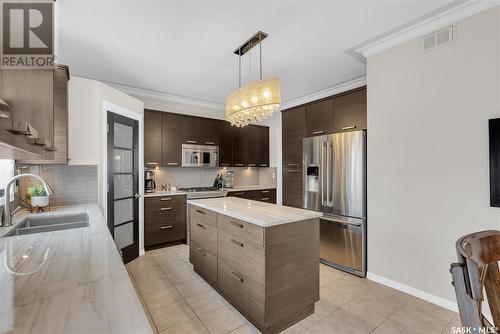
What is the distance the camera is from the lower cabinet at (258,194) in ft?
14.8

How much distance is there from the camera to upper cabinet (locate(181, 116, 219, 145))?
4.27m

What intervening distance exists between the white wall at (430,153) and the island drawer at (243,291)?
161 centimetres

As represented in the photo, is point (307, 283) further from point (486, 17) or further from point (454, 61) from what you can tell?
point (486, 17)

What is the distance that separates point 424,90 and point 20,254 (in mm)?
3269

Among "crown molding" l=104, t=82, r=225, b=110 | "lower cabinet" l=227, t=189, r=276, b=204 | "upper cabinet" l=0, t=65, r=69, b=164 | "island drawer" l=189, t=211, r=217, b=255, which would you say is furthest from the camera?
"lower cabinet" l=227, t=189, r=276, b=204

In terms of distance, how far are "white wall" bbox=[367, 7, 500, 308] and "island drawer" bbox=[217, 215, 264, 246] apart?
1622mm

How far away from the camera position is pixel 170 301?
225 cm

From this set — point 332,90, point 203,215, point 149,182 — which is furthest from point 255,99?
point 149,182

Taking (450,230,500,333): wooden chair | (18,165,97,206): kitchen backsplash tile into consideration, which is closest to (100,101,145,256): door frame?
(18,165,97,206): kitchen backsplash tile

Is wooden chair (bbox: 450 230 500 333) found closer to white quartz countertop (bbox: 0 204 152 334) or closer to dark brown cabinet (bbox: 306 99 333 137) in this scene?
white quartz countertop (bbox: 0 204 152 334)

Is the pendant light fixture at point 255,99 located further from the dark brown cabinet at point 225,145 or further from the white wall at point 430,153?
the dark brown cabinet at point 225,145

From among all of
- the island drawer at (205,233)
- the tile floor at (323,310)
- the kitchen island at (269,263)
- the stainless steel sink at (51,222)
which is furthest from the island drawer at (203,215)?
the stainless steel sink at (51,222)

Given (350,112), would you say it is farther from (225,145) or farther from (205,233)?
(225,145)

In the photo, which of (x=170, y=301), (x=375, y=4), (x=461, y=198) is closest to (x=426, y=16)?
(x=375, y=4)
